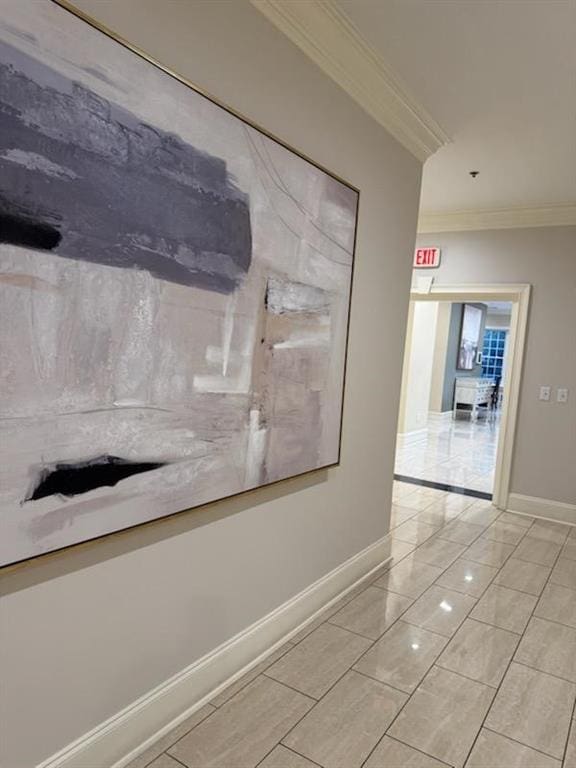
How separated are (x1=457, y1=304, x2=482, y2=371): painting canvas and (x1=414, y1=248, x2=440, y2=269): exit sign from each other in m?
5.95

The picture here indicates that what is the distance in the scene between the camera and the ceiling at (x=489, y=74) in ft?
6.57

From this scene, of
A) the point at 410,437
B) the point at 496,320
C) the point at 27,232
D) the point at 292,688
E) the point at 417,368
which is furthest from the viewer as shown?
the point at 496,320

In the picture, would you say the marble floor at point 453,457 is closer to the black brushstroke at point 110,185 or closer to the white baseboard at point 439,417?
the white baseboard at point 439,417

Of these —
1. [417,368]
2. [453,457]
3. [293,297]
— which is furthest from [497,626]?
[417,368]

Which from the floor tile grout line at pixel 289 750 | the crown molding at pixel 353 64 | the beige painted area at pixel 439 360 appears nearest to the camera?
the floor tile grout line at pixel 289 750

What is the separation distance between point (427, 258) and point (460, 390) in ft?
22.1

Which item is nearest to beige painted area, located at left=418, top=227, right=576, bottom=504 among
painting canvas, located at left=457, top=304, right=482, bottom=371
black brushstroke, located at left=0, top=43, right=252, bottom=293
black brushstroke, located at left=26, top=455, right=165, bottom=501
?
black brushstroke, located at left=0, top=43, right=252, bottom=293

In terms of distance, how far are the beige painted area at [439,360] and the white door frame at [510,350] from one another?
17.1ft

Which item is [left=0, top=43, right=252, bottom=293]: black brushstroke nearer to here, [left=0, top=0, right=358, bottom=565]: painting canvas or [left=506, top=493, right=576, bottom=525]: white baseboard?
[left=0, top=0, right=358, bottom=565]: painting canvas

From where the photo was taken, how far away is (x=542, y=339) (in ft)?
14.5

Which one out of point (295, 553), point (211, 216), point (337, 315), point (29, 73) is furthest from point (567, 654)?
point (29, 73)

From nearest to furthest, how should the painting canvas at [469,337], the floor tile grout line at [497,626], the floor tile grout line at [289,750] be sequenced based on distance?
the floor tile grout line at [289,750]
the floor tile grout line at [497,626]
the painting canvas at [469,337]

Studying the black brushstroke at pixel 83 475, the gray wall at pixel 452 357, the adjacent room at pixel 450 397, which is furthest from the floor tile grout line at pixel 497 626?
the gray wall at pixel 452 357

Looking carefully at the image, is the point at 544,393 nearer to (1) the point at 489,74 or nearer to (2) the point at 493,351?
(1) the point at 489,74
